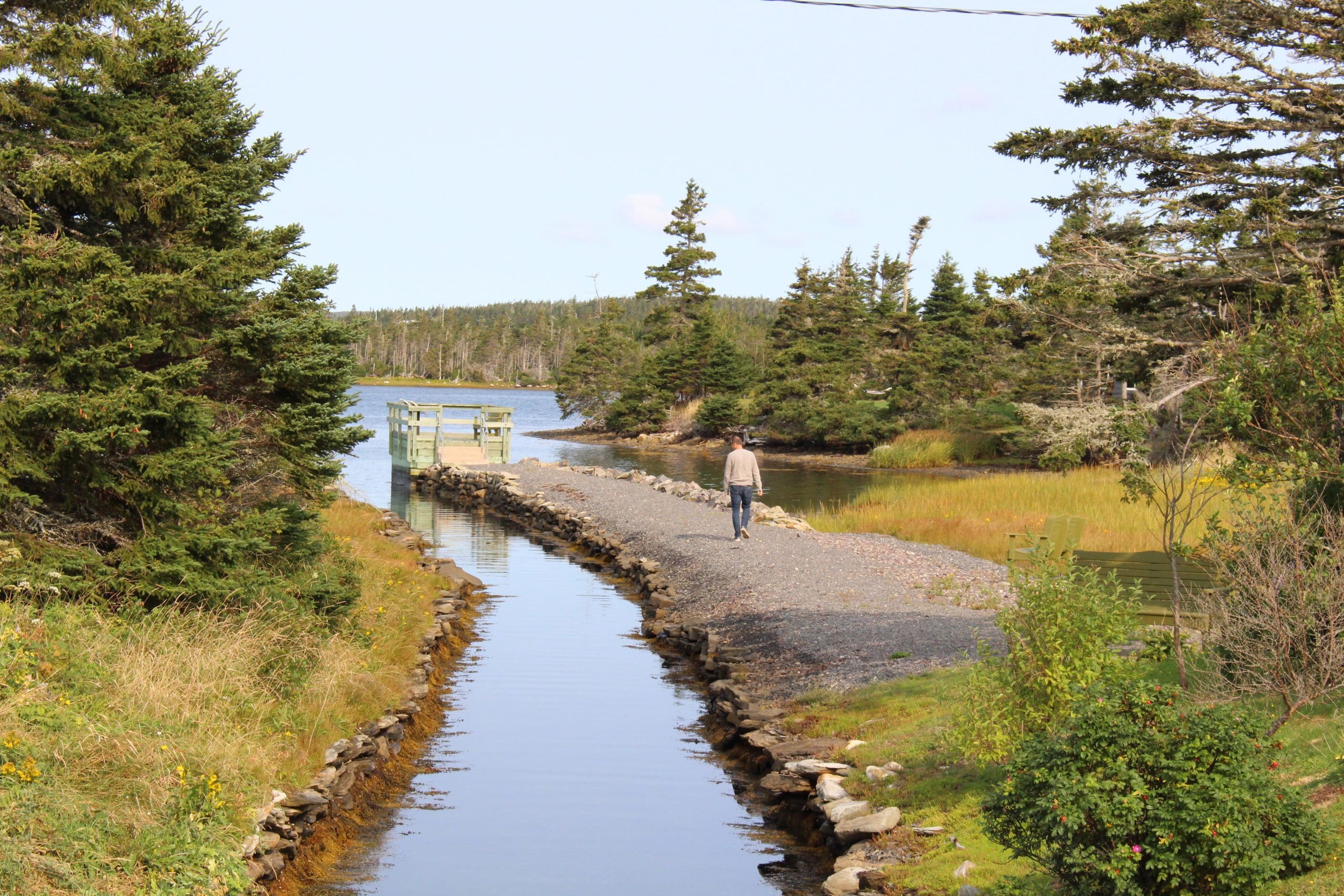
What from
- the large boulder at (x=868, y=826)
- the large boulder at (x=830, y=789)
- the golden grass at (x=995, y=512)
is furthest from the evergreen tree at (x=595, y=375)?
→ the large boulder at (x=868, y=826)

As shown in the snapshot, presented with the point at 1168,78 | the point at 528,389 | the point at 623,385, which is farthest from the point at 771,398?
the point at 528,389

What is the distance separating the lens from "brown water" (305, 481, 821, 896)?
8258mm

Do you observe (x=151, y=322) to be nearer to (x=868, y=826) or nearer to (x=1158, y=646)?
(x=868, y=826)

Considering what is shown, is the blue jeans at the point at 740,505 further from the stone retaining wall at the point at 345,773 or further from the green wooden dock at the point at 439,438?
the green wooden dock at the point at 439,438

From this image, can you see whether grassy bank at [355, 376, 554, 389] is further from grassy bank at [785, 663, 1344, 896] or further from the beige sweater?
grassy bank at [785, 663, 1344, 896]

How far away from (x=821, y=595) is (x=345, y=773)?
7.87 metres

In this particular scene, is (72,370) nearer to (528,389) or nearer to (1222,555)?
(1222,555)

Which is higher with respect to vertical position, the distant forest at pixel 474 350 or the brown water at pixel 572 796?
the distant forest at pixel 474 350

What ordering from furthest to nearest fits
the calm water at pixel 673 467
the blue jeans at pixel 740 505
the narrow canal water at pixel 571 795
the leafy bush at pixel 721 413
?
the leafy bush at pixel 721 413 < the calm water at pixel 673 467 < the blue jeans at pixel 740 505 < the narrow canal water at pixel 571 795

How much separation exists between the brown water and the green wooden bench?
190 inches

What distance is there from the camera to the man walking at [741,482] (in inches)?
760

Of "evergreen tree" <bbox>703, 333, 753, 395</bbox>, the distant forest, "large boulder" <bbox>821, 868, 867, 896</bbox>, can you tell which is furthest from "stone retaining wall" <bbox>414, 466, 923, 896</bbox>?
the distant forest

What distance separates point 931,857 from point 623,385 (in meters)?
65.4

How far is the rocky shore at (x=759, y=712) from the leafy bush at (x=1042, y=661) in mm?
790
